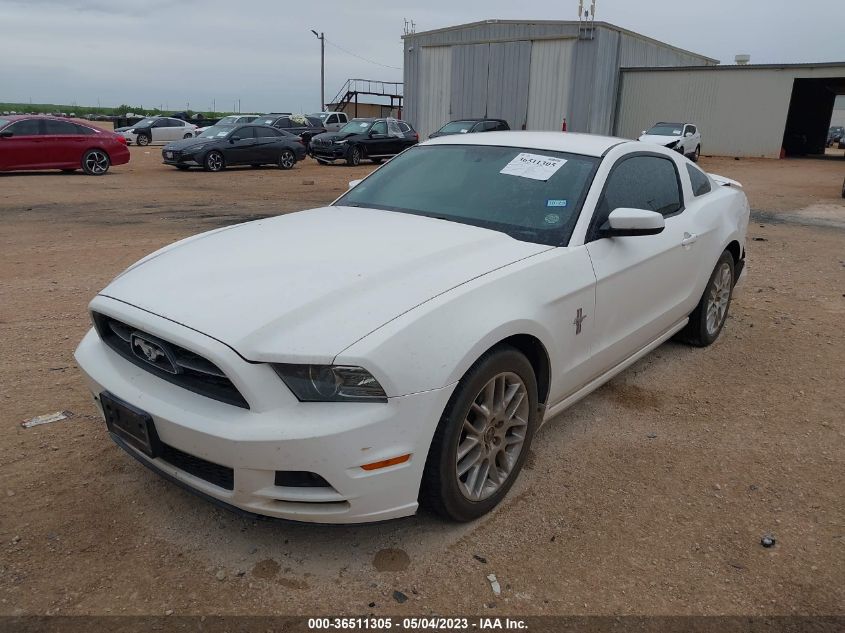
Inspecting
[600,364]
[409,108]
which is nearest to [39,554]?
[600,364]

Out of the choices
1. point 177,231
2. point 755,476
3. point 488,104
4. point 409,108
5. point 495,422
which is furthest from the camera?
point 409,108

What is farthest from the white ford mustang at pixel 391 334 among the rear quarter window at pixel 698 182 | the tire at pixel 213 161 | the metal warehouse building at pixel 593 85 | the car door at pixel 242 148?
the metal warehouse building at pixel 593 85

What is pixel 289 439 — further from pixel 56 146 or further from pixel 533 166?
pixel 56 146

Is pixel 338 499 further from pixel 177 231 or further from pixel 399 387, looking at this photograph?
pixel 177 231

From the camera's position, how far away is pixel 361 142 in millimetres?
20406

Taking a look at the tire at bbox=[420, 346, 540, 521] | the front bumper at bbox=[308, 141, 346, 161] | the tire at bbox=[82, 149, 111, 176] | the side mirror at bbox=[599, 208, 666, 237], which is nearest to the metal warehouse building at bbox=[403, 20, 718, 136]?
the front bumper at bbox=[308, 141, 346, 161]

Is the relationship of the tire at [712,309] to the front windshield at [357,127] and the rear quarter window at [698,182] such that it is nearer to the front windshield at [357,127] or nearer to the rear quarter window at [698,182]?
the rear quarter window at [698,182]

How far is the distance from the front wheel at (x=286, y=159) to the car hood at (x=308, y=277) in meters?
17.2

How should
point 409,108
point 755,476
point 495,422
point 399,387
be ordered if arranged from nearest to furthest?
1. point 399,387
2. point 495,422
3. point 755,476
4. point 409,108

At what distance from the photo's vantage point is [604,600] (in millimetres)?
2281

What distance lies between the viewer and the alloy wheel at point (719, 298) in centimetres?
463

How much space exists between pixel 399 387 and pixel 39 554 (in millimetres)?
1538

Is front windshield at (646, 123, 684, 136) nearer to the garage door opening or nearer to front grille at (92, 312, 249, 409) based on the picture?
the garage door opening

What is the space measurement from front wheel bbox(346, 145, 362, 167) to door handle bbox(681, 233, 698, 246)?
17.3 meters
